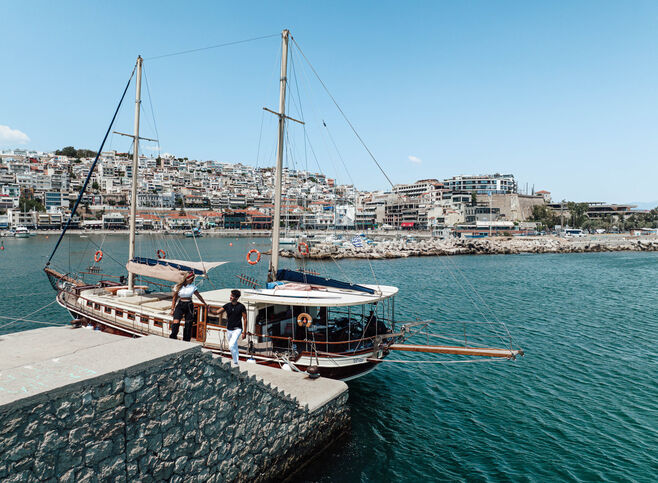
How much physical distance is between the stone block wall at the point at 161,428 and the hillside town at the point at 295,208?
9619 centimetres

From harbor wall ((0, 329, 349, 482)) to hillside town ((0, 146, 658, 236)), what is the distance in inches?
3789

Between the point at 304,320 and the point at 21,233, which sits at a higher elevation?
the point at 304,320

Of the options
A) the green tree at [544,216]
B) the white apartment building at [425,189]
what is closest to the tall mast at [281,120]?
the green tree at [544,216]

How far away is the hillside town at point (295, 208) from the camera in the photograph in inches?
4567

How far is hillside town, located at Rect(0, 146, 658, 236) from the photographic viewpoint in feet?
381

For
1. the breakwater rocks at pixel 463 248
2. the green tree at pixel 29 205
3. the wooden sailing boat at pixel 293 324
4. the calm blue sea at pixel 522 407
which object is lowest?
the calm blue sea at pixel 522 407

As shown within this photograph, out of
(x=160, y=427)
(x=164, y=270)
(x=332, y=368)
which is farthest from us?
(x=164, y=270)

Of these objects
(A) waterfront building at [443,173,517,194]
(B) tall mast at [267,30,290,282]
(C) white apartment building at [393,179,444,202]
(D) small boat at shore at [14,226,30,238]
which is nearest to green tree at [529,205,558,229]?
(A) waterfront building at [443,173,517,194]

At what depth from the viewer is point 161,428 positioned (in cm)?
580

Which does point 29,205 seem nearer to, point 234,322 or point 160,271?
point 160,271

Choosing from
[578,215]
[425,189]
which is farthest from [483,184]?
[578,215]

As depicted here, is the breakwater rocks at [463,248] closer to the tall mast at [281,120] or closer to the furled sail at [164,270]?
the furled sail at [164,270]

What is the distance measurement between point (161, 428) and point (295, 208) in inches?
5521

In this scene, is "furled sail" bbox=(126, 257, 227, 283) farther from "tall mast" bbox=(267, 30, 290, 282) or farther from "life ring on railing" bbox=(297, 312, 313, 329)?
"life ring on railing" bbox=(297, 312, 313, 329)
